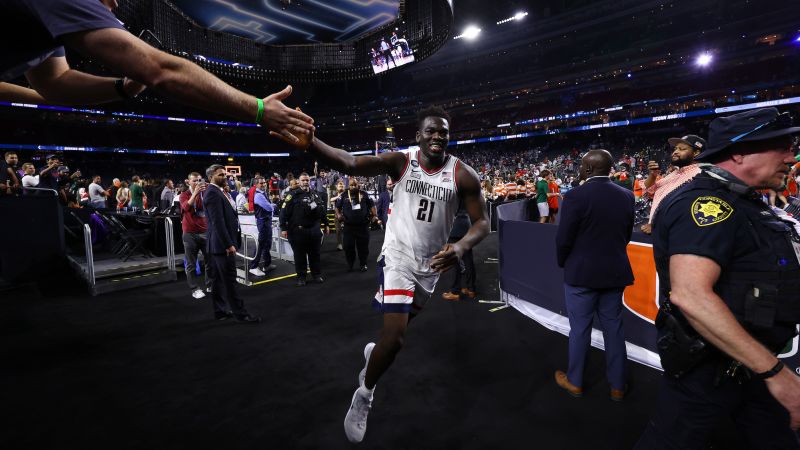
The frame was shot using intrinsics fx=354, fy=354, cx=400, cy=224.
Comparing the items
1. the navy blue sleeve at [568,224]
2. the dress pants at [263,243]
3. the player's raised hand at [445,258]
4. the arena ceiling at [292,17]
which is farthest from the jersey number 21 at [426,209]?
the arena ceiling at [292,17]

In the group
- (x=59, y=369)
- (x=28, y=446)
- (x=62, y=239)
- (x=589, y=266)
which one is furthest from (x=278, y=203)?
(x=589, y=266)

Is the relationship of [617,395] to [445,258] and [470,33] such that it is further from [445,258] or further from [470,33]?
[470,33]

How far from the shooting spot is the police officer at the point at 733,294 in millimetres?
1517

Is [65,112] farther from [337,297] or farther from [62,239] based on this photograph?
[337,297]

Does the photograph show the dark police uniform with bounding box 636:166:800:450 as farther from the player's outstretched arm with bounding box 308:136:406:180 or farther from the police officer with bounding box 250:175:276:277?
the police officer with bounding box 250:175:276:277

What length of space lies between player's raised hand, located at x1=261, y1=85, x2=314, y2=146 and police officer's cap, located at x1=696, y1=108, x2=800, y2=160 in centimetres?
189

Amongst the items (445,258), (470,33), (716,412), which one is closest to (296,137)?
(445,258)

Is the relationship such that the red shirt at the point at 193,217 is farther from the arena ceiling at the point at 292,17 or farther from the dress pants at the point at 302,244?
the arena ceiling at the point at 292,17

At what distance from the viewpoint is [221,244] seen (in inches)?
210

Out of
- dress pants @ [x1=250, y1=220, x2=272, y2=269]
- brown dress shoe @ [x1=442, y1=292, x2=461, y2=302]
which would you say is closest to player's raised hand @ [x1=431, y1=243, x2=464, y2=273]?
brown dress shoe @ [x1=442, y1=292, x2=461, y2=302]

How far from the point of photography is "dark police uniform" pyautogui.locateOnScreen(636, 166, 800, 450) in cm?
153

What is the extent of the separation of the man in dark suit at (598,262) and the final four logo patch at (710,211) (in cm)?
175

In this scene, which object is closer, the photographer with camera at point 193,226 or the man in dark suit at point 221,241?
the man in dark suit at point 221,241

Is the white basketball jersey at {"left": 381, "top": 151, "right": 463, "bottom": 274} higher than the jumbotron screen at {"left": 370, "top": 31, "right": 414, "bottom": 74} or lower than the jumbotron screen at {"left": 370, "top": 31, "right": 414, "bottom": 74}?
lower
